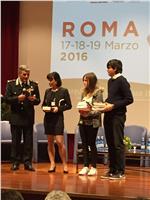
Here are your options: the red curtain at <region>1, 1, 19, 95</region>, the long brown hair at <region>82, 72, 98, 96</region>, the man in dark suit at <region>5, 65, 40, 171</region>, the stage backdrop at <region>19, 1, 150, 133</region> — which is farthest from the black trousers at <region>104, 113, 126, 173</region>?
the red curtain at <region>1, 1, 19, 95</region>

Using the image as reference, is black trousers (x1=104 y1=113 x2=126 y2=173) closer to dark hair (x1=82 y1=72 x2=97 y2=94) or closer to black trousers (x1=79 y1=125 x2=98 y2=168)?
black trousers (x1=79 y1=125 x2=98 y2=168)

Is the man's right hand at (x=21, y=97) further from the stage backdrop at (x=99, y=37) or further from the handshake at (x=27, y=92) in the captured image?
the stage backdrop at (x=99, y=37)

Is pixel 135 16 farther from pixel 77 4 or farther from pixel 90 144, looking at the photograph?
pixel 90 144

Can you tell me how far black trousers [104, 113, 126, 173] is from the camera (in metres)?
5.44

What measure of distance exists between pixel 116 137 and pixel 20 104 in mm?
1401

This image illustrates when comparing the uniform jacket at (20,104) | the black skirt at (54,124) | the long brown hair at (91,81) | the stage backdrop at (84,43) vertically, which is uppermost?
the stage backdrop at (84,43)

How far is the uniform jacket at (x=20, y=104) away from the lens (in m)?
6.09

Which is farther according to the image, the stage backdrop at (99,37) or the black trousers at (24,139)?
the stage backdrop at (99,37)

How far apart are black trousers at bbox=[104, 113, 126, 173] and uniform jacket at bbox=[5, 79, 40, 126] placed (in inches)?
43.2

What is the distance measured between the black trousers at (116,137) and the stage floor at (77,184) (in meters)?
0.25

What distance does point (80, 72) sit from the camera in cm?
820

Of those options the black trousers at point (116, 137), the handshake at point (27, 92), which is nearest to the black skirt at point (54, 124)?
the handshake at point (27, 92)

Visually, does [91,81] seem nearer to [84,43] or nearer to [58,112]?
[58,112]

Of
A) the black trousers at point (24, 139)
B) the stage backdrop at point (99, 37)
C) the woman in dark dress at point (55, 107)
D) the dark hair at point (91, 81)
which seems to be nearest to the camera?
the dark hair at point (91, 81)
